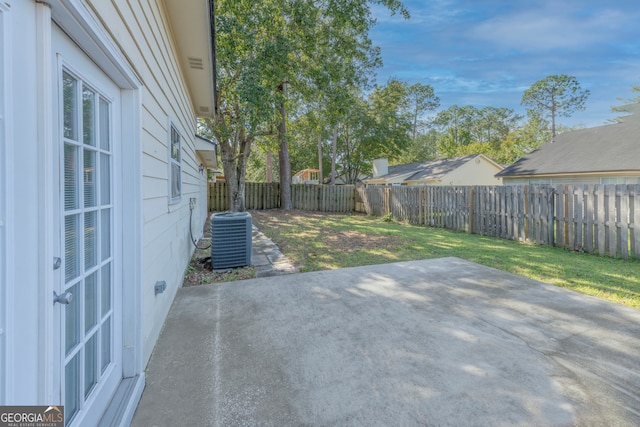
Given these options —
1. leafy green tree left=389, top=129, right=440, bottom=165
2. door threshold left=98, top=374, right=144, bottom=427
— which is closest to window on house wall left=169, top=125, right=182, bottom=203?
door threshold left=98, top=374, right=144, bottom=427

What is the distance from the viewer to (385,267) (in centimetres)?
498

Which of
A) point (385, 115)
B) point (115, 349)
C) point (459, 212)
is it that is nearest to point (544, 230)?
point (459, 212)

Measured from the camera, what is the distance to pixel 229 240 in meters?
4.88

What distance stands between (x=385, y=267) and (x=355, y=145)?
2473 cm

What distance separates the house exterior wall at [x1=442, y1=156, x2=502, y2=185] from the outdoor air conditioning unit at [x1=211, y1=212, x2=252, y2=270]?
1693 centimetres

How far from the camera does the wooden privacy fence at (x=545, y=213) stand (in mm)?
5520

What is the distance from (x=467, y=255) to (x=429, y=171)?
1598cm

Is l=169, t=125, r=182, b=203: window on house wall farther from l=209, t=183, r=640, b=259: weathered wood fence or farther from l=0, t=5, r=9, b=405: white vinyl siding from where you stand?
l=209, t=183, r=640, b=259: weathered wood fence

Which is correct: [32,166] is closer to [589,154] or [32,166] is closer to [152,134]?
[152,134]

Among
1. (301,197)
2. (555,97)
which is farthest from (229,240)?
(555,97)

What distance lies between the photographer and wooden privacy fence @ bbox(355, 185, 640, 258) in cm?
552

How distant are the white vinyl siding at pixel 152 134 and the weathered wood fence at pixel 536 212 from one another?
24.4ft

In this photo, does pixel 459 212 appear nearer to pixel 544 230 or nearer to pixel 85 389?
pixel 544 230

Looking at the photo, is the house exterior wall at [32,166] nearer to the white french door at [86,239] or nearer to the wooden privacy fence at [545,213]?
the white french door at [86,239]
